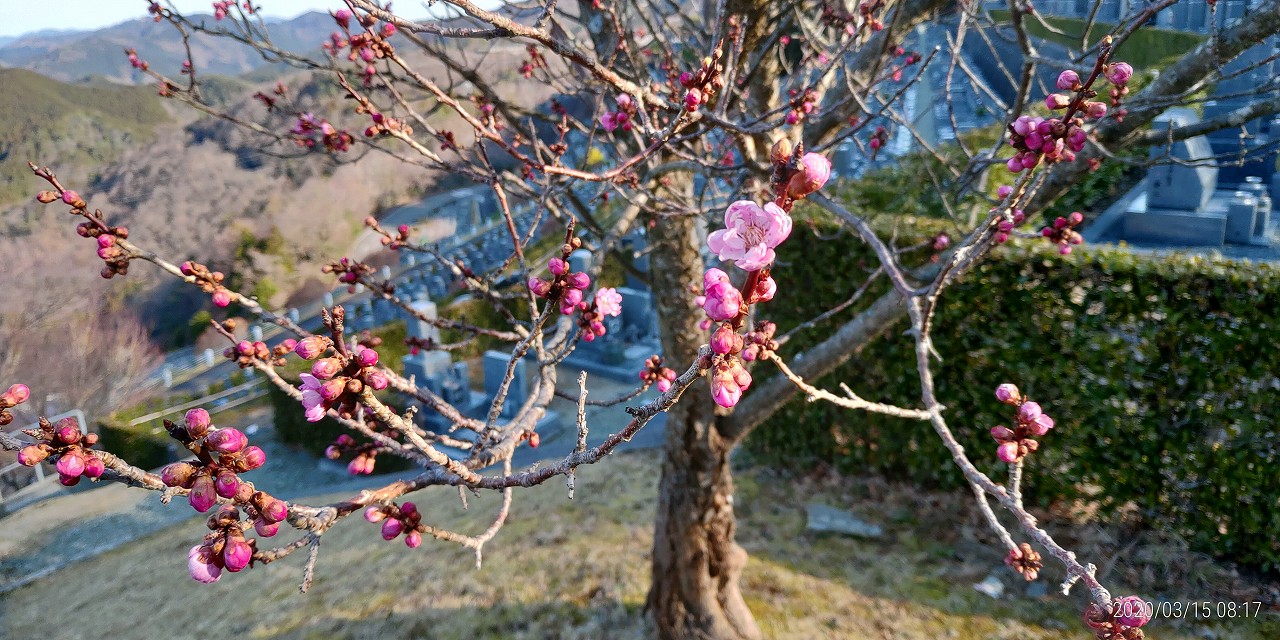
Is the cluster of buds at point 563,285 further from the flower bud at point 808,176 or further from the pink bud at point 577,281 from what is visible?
the flower bud at point 808,176

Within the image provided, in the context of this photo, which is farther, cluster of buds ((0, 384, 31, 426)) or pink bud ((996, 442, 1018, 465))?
pink bud ((996, 442, 1018, 465))

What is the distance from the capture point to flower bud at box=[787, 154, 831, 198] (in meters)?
0.91

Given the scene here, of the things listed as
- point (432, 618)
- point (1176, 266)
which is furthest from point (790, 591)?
point (1176, 266)

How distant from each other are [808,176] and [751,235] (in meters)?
0.13

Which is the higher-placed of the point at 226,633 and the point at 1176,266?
the point at 1176,266

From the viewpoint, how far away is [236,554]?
3.46 feet

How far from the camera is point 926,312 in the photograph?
94.5 inches

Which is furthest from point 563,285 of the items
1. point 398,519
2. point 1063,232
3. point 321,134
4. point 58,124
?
point 58,124

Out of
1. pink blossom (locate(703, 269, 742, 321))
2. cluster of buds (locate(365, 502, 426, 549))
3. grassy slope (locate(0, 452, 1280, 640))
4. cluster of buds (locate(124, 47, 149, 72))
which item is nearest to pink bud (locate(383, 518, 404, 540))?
cluster of buds (locate(365, 502, 426, 549))

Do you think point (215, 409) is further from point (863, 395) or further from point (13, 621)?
point (863, 395)

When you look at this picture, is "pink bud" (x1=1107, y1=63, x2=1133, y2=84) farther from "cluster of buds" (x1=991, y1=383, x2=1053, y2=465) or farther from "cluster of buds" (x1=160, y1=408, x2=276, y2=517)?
"cluster of buds" (x1=160, y1=408, x2=276, y2=517)

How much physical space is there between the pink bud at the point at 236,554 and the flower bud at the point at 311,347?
0.35 meters

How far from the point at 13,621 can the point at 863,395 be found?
23.2 feet

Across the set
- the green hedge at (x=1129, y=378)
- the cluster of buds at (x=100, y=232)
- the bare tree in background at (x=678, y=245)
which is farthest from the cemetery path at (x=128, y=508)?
the cluster of buds at (x=100, y=232)
